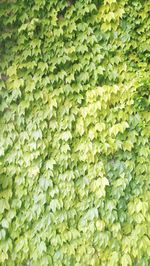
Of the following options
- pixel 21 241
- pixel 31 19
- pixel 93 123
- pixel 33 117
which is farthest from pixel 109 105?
pixel 21 241

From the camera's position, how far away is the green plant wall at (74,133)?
106 inches

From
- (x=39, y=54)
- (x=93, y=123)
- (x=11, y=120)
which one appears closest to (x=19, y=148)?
(x=11, y=120)

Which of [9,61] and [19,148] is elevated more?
[9,61]

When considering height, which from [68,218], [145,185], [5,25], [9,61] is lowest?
[68,218]

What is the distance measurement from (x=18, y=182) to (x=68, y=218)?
59cm

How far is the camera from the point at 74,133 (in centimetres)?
276

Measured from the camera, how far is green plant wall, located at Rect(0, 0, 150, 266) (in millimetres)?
2688

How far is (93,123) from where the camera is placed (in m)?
2.74

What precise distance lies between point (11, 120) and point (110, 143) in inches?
38.6

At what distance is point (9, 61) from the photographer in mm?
2803

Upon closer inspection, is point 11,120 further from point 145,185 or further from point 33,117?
point 145,185

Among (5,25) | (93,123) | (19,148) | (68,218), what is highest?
(5,25)

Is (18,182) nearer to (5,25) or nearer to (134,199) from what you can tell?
(134,199)

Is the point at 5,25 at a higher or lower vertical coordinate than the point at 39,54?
higher
